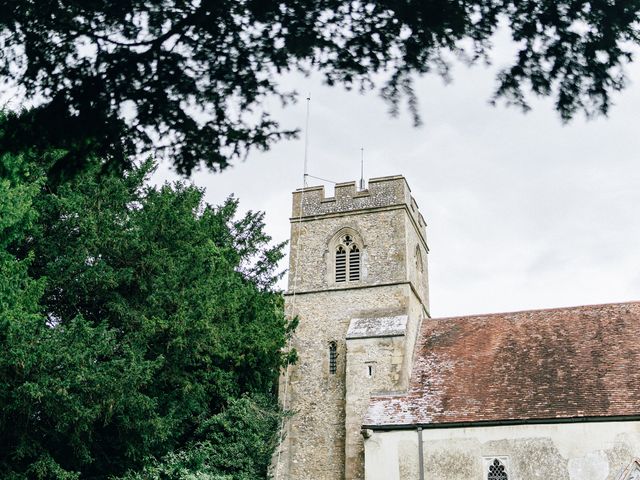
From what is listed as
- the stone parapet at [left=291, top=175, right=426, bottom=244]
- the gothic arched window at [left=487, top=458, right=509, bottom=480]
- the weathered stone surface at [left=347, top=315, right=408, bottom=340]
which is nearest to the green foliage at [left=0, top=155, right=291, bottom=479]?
the weathered stone surface at [left=347, top=315, right=408, bottom=340]

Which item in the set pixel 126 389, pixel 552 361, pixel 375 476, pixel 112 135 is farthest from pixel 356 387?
pixel 112 135

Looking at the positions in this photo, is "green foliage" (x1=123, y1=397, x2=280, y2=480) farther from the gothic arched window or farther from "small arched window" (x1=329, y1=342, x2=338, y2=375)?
the gothic arched window

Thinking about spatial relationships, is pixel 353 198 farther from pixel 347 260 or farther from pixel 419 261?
pixel 419 261

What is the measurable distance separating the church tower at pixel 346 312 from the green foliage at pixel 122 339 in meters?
1.56

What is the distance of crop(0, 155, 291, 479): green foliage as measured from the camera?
548 inches

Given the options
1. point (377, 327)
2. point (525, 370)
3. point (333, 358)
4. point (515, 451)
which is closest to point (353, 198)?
point (377, 327)

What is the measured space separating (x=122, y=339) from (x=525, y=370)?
1050 cm

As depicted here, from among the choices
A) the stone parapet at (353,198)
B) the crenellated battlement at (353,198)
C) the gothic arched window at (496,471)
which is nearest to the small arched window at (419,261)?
the stone parapet at (353,198)

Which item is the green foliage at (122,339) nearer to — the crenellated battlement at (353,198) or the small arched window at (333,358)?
the small arched window at (333,358)

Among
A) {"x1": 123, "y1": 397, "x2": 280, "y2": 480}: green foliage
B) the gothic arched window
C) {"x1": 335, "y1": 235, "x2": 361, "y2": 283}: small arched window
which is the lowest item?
the gothic arched window

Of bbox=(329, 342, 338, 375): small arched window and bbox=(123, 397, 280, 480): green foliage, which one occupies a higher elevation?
bbox=(329, 342, 338, 375): small arched window

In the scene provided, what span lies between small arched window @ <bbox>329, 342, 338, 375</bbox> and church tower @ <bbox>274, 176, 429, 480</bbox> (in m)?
0.03

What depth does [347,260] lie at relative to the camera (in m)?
22.1

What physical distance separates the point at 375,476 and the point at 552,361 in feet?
18.7
